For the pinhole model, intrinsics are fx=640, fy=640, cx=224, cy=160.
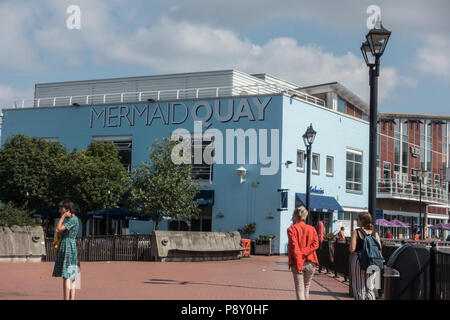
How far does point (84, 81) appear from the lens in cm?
4716

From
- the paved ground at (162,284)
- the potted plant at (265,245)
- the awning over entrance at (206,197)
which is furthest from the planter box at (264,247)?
the paved ground at (162,284)

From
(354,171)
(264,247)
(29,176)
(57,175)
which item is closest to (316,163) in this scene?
(354,171)

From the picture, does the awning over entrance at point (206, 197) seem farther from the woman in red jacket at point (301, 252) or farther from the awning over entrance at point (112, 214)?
the woman in red jacket at point (301, 252)

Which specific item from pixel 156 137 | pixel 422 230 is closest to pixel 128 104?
pixel 156 137

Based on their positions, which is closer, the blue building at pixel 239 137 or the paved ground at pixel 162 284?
the paved ground at pixel 162 284

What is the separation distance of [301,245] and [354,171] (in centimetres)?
3352

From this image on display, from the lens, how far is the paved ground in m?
12.2

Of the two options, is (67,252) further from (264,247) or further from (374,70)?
(264,247)

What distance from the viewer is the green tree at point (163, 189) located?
101 feet

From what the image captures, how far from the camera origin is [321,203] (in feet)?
121

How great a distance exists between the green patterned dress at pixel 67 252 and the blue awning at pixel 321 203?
26.3 meters

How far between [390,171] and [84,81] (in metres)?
24.0

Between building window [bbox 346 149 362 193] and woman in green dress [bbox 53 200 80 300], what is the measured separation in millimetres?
33110
